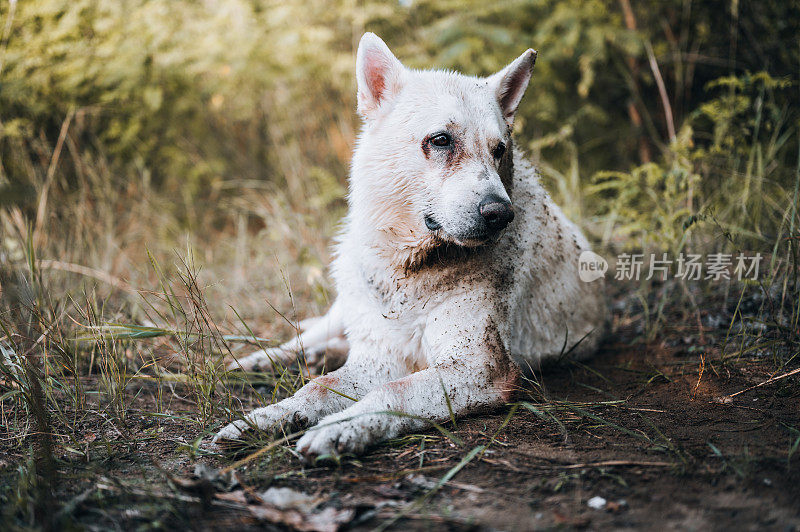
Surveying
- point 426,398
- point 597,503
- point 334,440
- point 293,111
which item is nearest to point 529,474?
point 597,503

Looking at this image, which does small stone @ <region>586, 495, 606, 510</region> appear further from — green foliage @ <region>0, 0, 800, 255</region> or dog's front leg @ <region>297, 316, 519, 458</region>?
green foliage @ <region>0, 0, 800, 255</region>

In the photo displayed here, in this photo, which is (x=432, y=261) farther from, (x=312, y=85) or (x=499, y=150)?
(x=312, y=85)

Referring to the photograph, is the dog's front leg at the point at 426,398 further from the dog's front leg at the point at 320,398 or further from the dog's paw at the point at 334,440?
the dog's front leg at the point at 320,398

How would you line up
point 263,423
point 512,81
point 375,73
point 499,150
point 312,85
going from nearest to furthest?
point 263,423 < point 499,150 < point 375,73 < point 512,81 < point 312,85

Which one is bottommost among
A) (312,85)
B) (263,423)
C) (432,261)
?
(263,423)

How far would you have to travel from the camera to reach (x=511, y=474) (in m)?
2.04

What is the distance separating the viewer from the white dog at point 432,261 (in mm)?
2566

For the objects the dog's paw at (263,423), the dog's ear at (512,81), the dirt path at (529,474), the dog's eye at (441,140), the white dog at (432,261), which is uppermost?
the dog's ear at (512,81)

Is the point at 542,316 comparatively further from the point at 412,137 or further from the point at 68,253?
the point at 68,253

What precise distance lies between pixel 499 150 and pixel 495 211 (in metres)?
0.57

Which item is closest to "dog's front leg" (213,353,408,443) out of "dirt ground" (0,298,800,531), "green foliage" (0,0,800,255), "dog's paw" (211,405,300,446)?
"dog's paw" (211,405,300,446)

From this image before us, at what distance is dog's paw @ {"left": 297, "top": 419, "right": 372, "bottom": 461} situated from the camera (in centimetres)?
214

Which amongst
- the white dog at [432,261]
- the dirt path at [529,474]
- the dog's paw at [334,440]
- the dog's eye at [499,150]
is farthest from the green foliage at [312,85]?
the dog's paw at [334,440]

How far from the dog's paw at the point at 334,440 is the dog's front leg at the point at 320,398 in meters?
0.20
